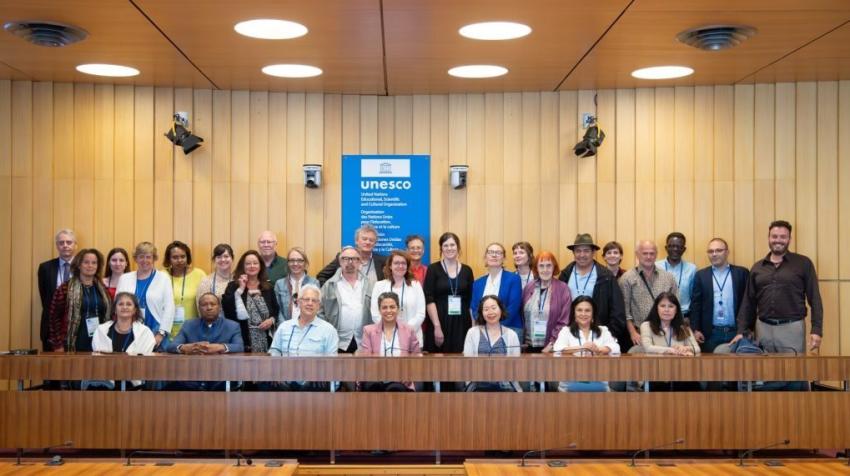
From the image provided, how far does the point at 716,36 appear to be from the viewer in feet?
21.1

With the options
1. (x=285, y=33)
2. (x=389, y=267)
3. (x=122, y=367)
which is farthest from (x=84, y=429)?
(x=285, y=33)

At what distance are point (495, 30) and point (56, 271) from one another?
4.42 m

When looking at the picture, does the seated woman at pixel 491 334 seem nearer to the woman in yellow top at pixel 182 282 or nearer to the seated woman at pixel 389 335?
the seated woman at pixel 389 335

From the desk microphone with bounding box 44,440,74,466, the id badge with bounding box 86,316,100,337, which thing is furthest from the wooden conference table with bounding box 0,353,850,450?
the id badge with bounding box 86,316,100,337

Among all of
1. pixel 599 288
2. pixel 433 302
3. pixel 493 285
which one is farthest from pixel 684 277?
pixel 433 302

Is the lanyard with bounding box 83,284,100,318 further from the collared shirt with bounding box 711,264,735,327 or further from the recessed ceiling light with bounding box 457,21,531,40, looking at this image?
the collared shirt with bounding box 711,264,735,327

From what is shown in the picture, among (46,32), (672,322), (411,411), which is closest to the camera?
(411,411)

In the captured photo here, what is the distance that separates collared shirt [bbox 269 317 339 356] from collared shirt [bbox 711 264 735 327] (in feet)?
10.8

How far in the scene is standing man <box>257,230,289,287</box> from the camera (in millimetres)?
7723

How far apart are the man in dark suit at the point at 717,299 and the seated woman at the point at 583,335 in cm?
144

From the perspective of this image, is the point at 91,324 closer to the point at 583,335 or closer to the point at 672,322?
the point at 583,335

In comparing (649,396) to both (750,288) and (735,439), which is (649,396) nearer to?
(735,439)

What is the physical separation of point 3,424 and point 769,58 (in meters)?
6.39

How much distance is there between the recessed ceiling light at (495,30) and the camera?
624cm
